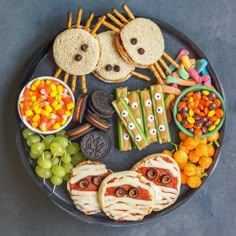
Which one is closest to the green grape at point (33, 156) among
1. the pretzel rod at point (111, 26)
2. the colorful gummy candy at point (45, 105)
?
the colorful gummy candy at point (45, 105)

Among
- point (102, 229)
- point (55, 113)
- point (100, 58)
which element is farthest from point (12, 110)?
point (102, 229)

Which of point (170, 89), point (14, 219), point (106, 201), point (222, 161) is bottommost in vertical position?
point (14, 219)

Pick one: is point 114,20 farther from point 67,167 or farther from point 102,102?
point 67,167

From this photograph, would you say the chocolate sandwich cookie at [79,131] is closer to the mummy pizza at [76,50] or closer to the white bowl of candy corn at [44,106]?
the white bowl of candy corn at [44,106]

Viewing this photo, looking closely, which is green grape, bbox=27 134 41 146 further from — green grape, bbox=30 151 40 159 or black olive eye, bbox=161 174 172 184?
black olive eye, bbox=161 174 172 184

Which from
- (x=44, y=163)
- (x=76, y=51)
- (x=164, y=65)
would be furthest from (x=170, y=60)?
(x=44, y=163)

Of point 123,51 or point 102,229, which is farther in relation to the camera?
point 102,229

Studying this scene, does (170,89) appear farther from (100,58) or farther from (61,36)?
(61,36)

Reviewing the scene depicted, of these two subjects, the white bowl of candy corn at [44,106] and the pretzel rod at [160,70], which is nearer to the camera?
the white bowl of candy corn at [44,106]
